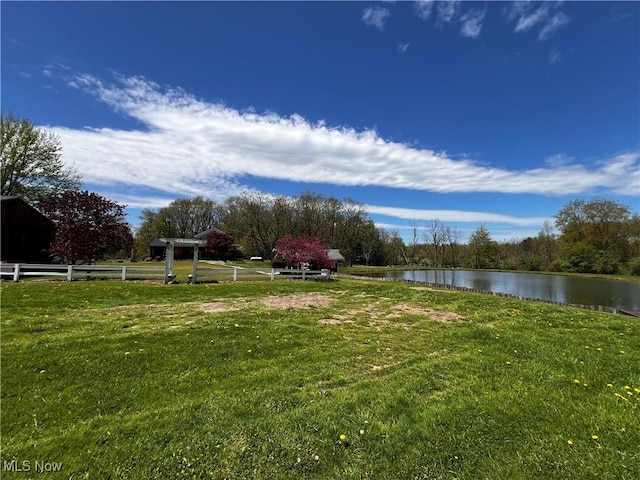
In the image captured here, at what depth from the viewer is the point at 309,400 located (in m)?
3.61

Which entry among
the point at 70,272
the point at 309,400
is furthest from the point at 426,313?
the point at 70,272

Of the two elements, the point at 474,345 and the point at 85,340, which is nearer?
the point at 85,340

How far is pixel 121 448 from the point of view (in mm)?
2703

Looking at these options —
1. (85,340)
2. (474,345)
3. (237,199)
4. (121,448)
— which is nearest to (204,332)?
(85,340)

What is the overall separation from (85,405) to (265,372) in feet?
6.58

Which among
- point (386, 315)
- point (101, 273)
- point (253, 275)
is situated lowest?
point (386, 315)

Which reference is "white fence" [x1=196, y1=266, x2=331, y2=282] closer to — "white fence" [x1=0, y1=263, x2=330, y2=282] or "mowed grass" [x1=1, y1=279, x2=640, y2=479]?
"white fence" [x1=0, y1=263, x2=330, y2=282]

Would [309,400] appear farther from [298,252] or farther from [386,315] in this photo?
[298,252]

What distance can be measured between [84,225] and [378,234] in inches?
2220

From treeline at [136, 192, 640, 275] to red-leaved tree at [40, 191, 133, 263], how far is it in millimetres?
35401

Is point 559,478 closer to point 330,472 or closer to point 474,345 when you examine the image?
point 330,472

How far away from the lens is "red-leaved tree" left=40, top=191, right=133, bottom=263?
49.8 ft

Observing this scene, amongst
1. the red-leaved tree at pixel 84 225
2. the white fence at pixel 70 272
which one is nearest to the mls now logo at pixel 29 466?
the white fence at pixel 70 272

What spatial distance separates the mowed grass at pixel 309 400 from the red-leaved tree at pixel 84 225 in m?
9.96
